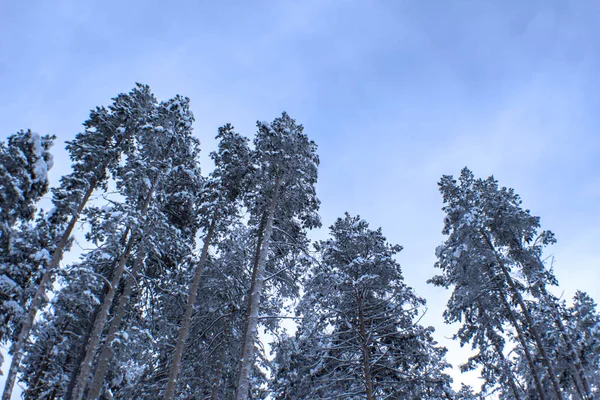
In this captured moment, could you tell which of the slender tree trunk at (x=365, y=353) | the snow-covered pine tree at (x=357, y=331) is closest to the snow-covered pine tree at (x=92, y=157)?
the snow-covered pine tree at (x=357, y=331)

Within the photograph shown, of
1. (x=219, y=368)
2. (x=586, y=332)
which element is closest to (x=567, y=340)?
(x=586, y=332)

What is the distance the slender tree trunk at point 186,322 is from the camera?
1116 centimetres

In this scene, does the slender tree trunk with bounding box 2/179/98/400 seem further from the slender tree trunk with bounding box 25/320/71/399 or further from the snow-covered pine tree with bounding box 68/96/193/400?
the slender tree trunk with bounding box 25/320/71/399

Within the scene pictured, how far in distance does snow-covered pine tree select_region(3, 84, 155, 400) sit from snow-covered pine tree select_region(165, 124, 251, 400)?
13.1ft

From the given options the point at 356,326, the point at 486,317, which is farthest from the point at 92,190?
the point at 486,317

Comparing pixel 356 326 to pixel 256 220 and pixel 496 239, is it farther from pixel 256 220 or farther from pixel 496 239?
pixel 496 239

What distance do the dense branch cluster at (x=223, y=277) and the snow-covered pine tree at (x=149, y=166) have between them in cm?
8

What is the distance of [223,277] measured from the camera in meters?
15.1

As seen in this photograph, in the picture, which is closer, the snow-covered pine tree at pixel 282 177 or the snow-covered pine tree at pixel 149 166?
the snow-covered pine tree at pixel 149 166

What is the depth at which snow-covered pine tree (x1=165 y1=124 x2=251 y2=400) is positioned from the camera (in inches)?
560

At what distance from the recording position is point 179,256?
611 inches

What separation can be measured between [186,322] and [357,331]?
640cm

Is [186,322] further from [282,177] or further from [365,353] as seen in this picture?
[282,177]

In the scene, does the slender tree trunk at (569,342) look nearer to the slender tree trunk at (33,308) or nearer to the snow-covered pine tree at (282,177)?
the snow-covered pine tree at (282,177)
